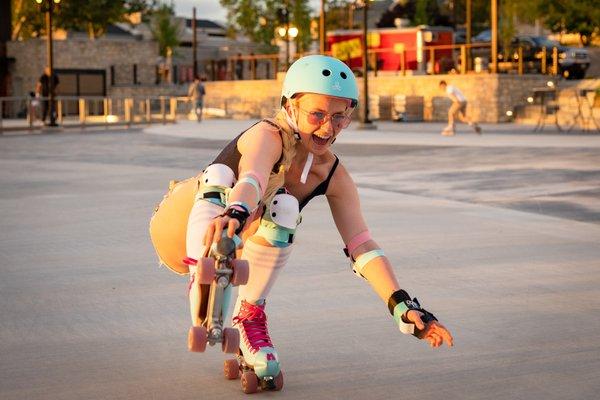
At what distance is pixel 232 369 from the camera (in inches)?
193

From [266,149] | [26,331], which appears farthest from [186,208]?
[26,331]

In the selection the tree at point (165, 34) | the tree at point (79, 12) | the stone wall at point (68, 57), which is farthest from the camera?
the tree at point (165, 34)

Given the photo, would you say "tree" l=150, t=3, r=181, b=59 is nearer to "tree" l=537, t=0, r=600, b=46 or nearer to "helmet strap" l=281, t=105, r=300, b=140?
"tree" l=537, t=0, r=600, b=46

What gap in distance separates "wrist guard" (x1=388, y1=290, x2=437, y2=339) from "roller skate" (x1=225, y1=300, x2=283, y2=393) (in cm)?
50

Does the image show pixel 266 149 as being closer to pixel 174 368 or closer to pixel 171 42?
pixel 174 368

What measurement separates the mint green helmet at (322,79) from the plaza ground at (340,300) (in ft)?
3.74

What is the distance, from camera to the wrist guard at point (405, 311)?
14.8 ft

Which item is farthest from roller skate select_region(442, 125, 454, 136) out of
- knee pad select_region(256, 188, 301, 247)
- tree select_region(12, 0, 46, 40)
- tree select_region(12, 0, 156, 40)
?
tree select_region(12, 0, 46, 40)

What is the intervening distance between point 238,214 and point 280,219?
1.53 feet

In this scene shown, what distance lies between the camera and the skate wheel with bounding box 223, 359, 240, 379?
4.89 metres

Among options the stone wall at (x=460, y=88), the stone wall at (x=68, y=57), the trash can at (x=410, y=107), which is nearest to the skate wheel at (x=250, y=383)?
the stone wall at (x=460, y=88)

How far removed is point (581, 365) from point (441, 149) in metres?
18.5

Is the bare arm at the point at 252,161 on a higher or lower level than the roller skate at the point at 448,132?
higher

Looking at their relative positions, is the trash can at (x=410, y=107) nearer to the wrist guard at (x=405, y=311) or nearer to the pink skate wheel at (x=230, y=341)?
the wrist guard at (x=405, y=311)
